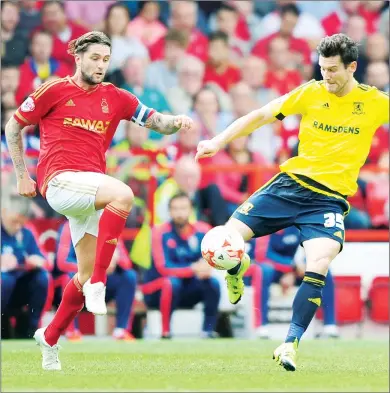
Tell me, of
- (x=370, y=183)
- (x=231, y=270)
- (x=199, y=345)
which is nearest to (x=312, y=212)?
(x=231, y=270)

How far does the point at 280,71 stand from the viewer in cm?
1667

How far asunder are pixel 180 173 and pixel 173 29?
11.9ft

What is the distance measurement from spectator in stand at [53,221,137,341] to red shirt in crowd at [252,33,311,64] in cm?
541

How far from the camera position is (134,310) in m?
13.1

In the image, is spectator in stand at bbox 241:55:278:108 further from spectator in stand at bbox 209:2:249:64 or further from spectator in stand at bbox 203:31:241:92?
spectator in stand at bbox 209:2:249:64

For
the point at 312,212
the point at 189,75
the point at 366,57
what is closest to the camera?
the point at 312,212

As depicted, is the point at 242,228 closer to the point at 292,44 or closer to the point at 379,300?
the point at 379,300

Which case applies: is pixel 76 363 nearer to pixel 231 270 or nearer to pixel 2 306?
pixel 231 270

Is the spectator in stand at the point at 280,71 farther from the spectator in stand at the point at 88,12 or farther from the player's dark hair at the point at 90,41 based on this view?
the player's dark hair at the point at 90,41

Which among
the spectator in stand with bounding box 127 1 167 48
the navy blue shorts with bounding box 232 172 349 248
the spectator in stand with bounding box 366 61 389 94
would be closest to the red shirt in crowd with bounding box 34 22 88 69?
the spectator in stand with bounding box 127 1 167 48

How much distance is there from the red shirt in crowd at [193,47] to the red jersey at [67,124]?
7.54 meters

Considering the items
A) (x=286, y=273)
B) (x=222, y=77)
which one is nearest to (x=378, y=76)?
(x=222, y=77)

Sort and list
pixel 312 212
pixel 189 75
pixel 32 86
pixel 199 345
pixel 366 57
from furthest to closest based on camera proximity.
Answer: pixel 366 57 → pixel 189 75 → pixel 32 86 → pixel 199 345 → pixel 312 212

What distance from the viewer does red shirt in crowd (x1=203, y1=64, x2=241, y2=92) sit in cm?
1636
